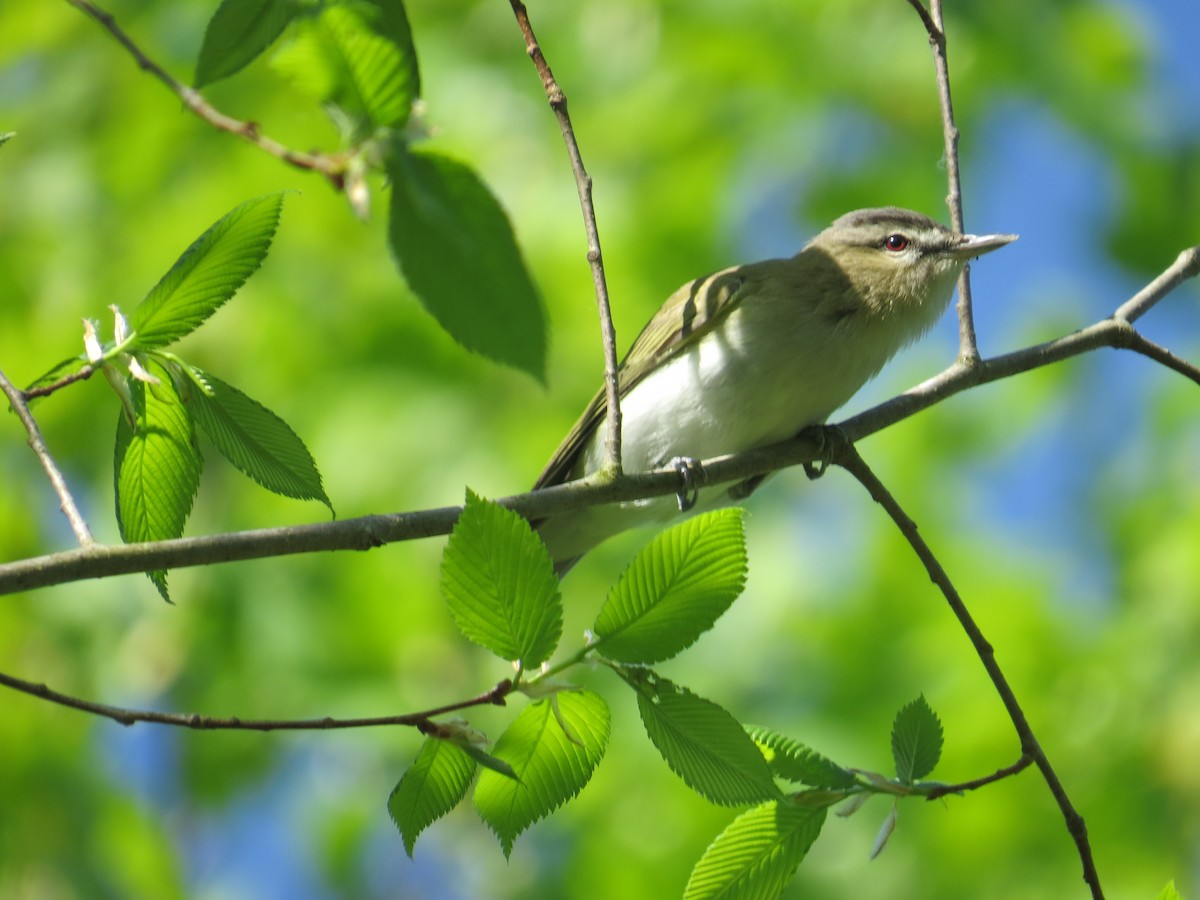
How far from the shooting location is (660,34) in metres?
4.96

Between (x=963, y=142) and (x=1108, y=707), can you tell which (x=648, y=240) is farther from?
(x=1108, y=707)

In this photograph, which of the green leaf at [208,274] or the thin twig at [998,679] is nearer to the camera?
the green leaf at [208,274]

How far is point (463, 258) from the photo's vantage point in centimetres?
193

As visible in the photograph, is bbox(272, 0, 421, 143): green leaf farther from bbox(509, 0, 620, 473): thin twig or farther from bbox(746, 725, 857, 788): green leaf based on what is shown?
bbox(746, 725, 857, 788): green leaf

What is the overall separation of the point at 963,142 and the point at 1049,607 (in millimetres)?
1908

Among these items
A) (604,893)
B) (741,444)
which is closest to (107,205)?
(741,444)

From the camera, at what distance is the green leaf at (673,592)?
5.17 ft

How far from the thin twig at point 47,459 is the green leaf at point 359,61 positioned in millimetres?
608

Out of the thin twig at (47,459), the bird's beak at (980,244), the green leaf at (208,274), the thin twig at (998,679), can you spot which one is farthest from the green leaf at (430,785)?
the bird's beak at (980,244)

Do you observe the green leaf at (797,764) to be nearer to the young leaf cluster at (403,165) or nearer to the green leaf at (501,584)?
the green leaf at (501,584)

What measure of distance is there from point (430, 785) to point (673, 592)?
387 mm

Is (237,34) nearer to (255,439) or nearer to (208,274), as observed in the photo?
(208,274)

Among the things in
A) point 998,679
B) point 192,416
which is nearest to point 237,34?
point 192,416

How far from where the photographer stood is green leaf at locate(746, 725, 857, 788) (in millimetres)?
1757
